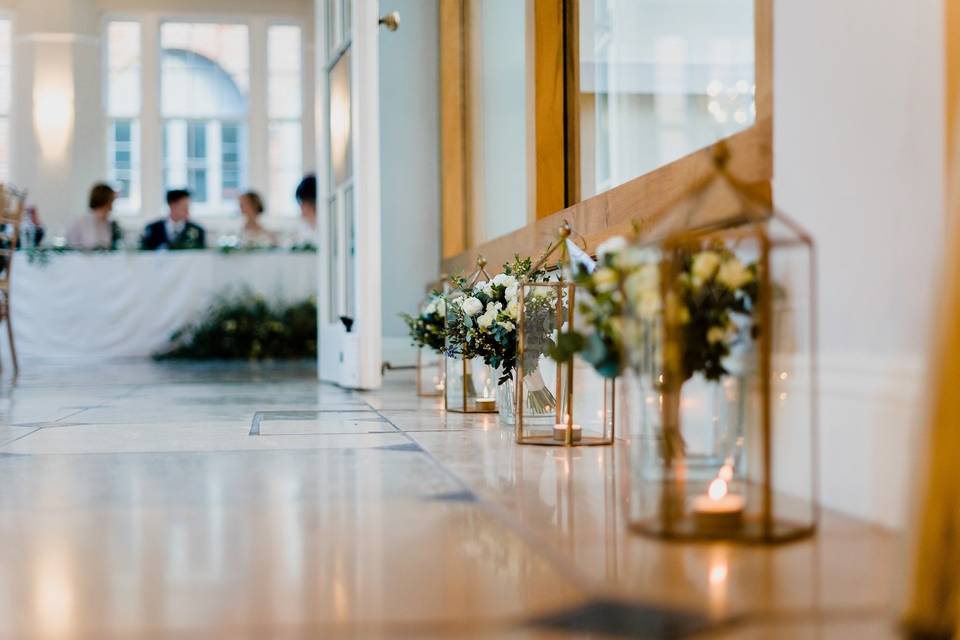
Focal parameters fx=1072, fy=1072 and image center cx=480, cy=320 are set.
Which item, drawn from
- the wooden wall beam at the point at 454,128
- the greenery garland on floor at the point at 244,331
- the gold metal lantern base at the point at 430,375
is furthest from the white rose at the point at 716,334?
the greenery garland on floor at the point at 244,331

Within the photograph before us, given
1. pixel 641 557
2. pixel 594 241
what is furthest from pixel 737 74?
pixel 641 557

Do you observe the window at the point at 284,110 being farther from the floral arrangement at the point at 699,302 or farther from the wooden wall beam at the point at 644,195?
the floral arrangement at the point at 699,302

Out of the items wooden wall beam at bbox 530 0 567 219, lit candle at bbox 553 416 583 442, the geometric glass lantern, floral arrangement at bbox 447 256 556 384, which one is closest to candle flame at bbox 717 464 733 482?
the geometric glass lantern

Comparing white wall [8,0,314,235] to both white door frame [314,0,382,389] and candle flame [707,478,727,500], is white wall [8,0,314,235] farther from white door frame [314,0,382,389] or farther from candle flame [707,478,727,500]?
candle flame [707,478,727,500]

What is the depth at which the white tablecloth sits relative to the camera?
7.16 metres

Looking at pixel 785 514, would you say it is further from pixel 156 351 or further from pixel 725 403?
pixel 156 351

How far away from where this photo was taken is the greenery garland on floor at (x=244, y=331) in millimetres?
7262

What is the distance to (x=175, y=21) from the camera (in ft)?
32.2

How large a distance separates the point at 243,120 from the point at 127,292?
10.4 ft

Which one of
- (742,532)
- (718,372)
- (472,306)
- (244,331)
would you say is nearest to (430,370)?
(472,306)

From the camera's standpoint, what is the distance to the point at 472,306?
2.53m

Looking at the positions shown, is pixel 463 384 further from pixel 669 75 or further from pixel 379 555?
pixel 669 75

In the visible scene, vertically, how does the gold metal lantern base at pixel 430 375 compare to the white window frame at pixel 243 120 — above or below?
below

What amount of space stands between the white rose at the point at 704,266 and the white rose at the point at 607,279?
0.12m
